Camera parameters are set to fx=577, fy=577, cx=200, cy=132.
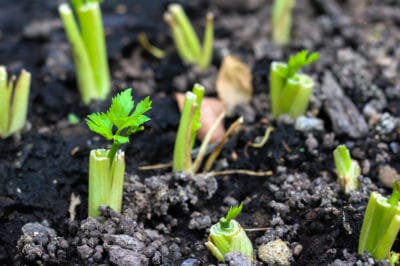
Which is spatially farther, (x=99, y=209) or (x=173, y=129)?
(x=173, y=129)

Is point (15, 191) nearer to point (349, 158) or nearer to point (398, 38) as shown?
point (349, 158)

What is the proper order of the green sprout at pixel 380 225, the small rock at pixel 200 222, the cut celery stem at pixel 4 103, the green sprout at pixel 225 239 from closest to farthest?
1. the green sprout at pixel 380 225
2. the green sprout at pixel 225 239
3. the small rock at pixel 200 222
4. the cut celery stem at pixel 4 103

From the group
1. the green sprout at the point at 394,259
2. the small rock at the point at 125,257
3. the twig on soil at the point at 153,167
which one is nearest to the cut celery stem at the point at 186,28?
the twig on soil at the point at 153,167

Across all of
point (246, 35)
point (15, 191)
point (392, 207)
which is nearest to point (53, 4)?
point (246, 35)

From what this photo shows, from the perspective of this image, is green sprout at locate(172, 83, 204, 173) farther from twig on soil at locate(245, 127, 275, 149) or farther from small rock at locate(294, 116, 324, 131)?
small rock at locate(294, 116, 324, 131)

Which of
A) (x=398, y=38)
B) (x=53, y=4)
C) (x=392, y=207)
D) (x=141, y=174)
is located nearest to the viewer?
(x=392, y=207)

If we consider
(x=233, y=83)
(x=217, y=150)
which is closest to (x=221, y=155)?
(x=217, y=150)

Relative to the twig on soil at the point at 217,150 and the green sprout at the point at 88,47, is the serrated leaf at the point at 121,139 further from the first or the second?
the green sprout at the point at 88,47
